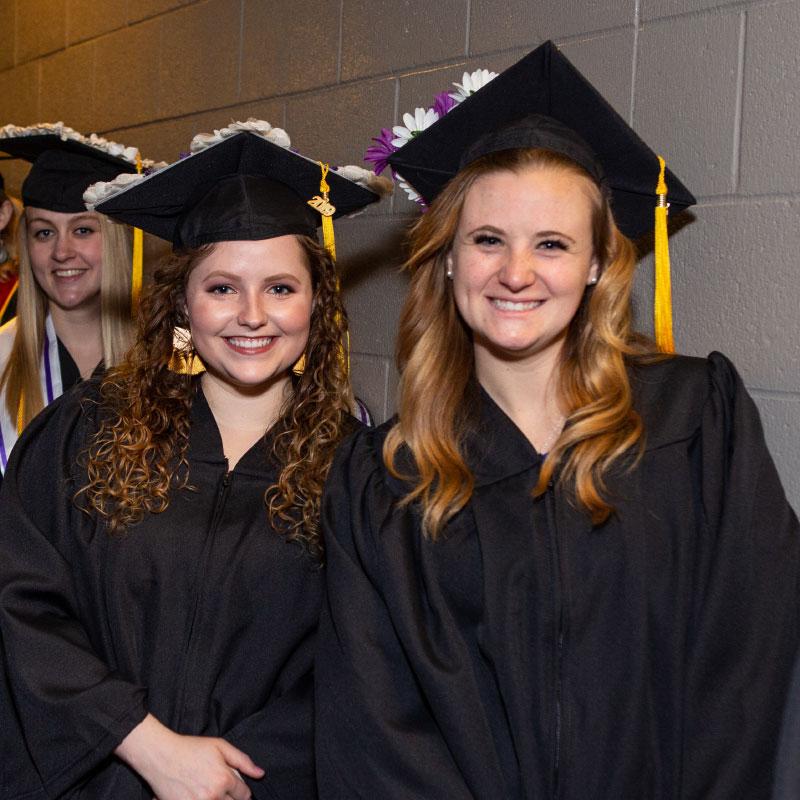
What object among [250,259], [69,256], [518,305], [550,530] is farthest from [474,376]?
[69,256]

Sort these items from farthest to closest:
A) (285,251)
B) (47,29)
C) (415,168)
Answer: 1. (47,29)
2. (285,251)
3. (415,168)

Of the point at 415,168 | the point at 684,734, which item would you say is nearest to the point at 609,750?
the point at 684,734

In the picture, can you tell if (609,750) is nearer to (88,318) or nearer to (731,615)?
(731,615)

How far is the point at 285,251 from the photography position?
6.91 feet

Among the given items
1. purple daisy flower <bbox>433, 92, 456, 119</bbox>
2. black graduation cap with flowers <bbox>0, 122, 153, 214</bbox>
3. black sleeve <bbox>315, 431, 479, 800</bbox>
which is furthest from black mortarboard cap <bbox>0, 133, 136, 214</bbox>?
black sleeve <bbox>315, 431, 479, 800</bbox>

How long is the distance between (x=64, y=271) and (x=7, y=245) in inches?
32.8

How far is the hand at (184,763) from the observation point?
6.22ft

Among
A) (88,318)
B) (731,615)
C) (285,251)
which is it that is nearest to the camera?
(731,615)

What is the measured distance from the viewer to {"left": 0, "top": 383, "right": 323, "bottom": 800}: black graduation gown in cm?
196

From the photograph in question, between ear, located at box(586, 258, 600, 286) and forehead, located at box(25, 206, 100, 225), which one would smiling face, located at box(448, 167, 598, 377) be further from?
forehead, located at box(25, 206, 100, 225)

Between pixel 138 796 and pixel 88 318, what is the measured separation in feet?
4.93

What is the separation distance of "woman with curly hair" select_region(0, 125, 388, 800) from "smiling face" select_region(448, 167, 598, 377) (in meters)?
0.46

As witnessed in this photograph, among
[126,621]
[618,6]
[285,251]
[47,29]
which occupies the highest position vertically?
[47,29]

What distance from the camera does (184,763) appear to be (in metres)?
1.90
